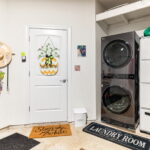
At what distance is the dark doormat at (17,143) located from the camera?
6.22 ft

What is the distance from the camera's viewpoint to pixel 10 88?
2600 mm

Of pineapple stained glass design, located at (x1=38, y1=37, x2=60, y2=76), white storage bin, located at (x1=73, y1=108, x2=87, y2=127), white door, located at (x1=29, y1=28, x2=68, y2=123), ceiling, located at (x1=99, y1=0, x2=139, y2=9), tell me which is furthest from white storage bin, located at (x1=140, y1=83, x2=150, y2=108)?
ceiling, located at (x1=99, y1=0, x2=139, y2=9)

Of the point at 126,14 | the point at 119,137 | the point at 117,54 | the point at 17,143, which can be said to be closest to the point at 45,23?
the point at 117,54

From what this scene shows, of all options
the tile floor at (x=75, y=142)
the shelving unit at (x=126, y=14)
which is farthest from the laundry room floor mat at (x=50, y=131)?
the shelving unit at (x=126, y=14)

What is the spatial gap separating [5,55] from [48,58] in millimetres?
861

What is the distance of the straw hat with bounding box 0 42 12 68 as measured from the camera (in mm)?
2457

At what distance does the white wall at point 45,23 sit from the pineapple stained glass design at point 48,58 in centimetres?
32

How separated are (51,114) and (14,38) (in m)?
1.84

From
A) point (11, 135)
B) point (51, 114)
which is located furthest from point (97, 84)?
point (11, 135)

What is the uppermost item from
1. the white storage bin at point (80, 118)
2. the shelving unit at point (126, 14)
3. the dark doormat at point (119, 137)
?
the shelving unit at point (126, 14)

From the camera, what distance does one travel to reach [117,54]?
2484 millimetres

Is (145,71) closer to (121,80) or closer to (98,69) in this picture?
(121,80)

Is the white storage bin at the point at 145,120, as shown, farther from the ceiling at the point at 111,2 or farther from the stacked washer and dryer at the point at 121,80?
the ceiling at the point at 111,2

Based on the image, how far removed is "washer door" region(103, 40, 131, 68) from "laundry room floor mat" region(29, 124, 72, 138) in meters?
1.61
